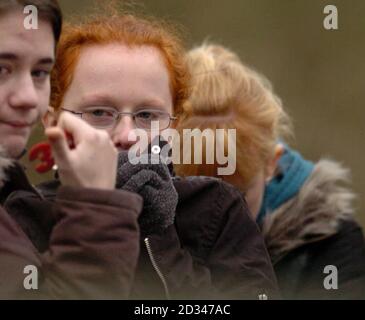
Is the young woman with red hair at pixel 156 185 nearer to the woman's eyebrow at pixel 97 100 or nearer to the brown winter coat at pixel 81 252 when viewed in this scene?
the woman's eyebrow at pixel 97 100

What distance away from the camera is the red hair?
1489 millimetres

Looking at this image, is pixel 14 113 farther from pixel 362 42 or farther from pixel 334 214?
pixel 362 42

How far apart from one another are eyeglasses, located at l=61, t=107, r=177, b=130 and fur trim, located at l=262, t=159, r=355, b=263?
54cm

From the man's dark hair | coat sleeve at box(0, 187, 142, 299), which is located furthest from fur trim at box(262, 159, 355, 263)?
coat sleeve at box(0, 187, 142, 299)

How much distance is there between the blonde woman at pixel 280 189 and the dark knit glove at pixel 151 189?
0.42 meters

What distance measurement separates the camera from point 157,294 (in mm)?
1279

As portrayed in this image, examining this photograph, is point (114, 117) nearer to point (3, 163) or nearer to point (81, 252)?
point (3, 163)

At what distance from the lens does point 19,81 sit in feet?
4.11

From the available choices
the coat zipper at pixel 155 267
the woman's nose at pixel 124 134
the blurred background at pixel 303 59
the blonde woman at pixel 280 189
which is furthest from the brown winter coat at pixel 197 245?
the blurred background at pixel 303 59

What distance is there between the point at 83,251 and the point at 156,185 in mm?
241

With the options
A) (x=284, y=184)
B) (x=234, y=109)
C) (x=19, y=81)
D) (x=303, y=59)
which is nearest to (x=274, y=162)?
(x=284, y=184)

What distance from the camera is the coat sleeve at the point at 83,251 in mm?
1094

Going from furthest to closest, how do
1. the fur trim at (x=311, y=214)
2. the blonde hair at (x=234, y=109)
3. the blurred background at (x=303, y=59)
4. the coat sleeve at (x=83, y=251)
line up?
the blurred background at (x=303, y=59) < the fur trim at (x=311, y=214) < the blonde hair at (x=234, y=109) < the coat sleeve at (x=83, y=251)

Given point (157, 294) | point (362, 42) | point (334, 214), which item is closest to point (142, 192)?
point (157, 294)
